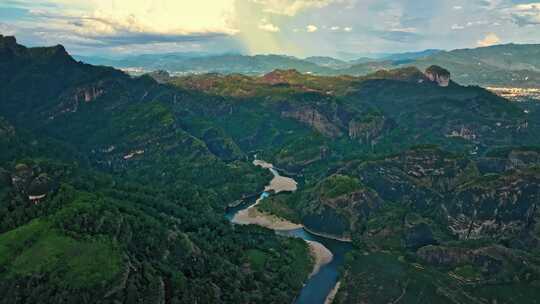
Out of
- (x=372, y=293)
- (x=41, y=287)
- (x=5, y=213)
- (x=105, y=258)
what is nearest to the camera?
(x=41, y=287)

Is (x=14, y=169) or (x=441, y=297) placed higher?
(x=14, y=169)

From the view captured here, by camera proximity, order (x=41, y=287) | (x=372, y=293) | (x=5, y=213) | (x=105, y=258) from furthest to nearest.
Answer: (x=372, y=293)
(x=5, y=213)
(x=105, y=258)
(x=41, y=287)

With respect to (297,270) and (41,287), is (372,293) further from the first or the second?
(41,287)

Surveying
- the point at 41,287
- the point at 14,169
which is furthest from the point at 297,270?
the point at 14,169

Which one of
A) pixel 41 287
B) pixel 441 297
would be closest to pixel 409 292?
pixel 441 297

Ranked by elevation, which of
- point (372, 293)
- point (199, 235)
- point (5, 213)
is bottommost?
point (372, 293)

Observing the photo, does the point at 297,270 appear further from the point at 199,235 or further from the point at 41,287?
the point at 41,287

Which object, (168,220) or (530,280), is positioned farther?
(168,220)

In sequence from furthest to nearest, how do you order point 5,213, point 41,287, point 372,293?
1. point 372,293
2. point 5,213
3. point 41,287

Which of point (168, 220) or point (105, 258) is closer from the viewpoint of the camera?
point (105, 258)
